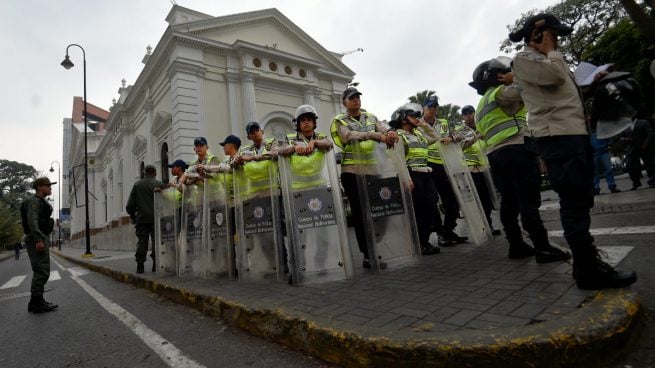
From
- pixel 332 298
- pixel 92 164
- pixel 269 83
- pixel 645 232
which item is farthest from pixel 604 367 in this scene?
pixel 92 164

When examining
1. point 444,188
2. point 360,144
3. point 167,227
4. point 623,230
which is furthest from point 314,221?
point 623,230

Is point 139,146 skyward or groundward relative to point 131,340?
skyward

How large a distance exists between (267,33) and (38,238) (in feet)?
52.2

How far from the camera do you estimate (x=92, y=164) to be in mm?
34094

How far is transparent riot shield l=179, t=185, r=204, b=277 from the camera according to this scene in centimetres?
522

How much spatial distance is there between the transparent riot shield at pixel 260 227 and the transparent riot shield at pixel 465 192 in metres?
2.34

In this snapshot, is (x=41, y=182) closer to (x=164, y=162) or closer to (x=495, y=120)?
(x=495, y=120)

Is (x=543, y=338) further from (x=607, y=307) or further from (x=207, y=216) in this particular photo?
(x=207, y=216)

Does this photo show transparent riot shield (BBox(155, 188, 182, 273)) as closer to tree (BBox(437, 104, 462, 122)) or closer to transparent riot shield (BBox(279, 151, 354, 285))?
transparent riot shield (BBox(279, 151, 354, 285))

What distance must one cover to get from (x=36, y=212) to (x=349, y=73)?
59.6ft

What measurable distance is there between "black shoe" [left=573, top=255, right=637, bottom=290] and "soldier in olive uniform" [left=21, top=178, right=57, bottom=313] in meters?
5.97

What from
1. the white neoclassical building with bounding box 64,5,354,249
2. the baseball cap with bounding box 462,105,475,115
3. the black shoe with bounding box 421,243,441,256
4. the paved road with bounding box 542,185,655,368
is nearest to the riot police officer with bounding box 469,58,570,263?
the paved road with bounding box 542,185,655,368

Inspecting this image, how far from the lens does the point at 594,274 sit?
215 centimetres

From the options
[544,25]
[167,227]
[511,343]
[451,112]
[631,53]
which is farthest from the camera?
[451,112]
